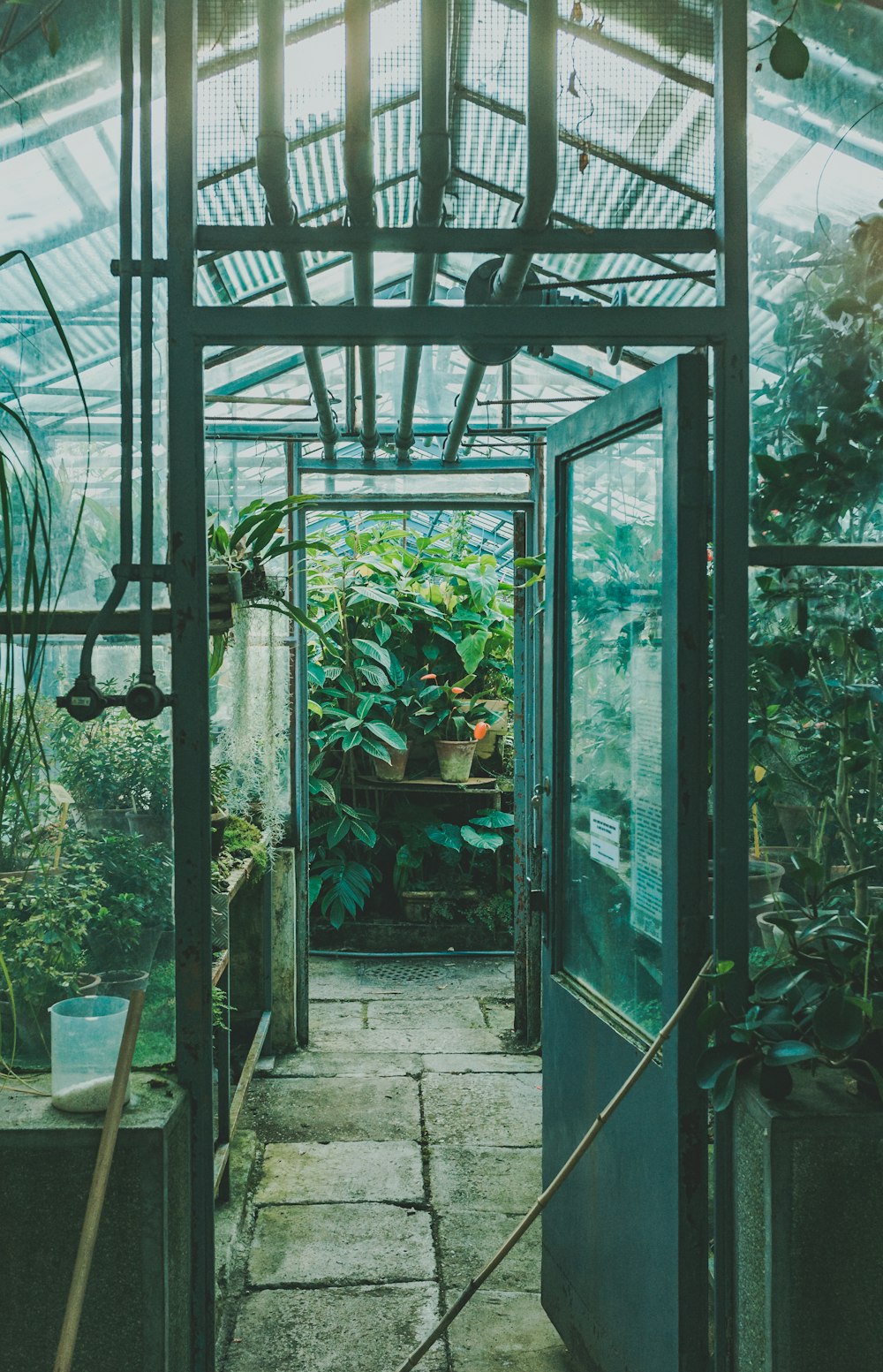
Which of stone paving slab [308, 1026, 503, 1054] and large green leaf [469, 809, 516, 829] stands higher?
large green leaf [469, 809, 516, 829]

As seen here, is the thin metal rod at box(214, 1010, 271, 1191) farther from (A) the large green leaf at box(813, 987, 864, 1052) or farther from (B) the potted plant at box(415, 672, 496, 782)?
(B) the potted plant at box(415, 672, 496, 782)

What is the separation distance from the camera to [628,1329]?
234 cm

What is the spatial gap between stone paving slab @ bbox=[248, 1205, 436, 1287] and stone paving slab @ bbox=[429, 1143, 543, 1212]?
0.17m

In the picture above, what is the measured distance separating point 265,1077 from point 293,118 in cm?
351

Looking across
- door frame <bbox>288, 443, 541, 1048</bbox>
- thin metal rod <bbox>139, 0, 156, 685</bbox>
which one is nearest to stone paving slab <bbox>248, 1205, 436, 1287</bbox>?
door frame <bbox>288, 443, 541, 1048</bbox>

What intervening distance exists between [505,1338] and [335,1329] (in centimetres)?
44

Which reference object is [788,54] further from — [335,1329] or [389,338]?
[335,1329]

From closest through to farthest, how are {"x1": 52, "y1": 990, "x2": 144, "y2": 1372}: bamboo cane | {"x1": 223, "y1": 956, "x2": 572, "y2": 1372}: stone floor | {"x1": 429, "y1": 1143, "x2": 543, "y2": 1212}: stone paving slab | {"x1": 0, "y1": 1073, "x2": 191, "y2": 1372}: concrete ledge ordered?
{"x1": 52, "y1": 990, "x2": 144, "y2": 1372}: bamboo cane
{"x1": 0, "y1": 1073, "x2": 191, "y2": 1372}: concrete ledge
{"x1": 223, "y1": 956, "x2": 572, "y2": 1372}: stone floor
{"x1": 429, "y1": 1143, "x2": 543, "y2": 1212}: stone paving slab

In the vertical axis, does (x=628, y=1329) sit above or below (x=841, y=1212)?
below

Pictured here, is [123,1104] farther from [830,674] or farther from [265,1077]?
[265,1077]

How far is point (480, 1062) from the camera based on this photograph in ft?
15.5

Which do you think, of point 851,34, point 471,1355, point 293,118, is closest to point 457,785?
point 471,1355

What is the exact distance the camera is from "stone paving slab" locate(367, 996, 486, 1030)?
520cm

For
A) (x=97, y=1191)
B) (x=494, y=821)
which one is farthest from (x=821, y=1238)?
(x=494, y=821)
